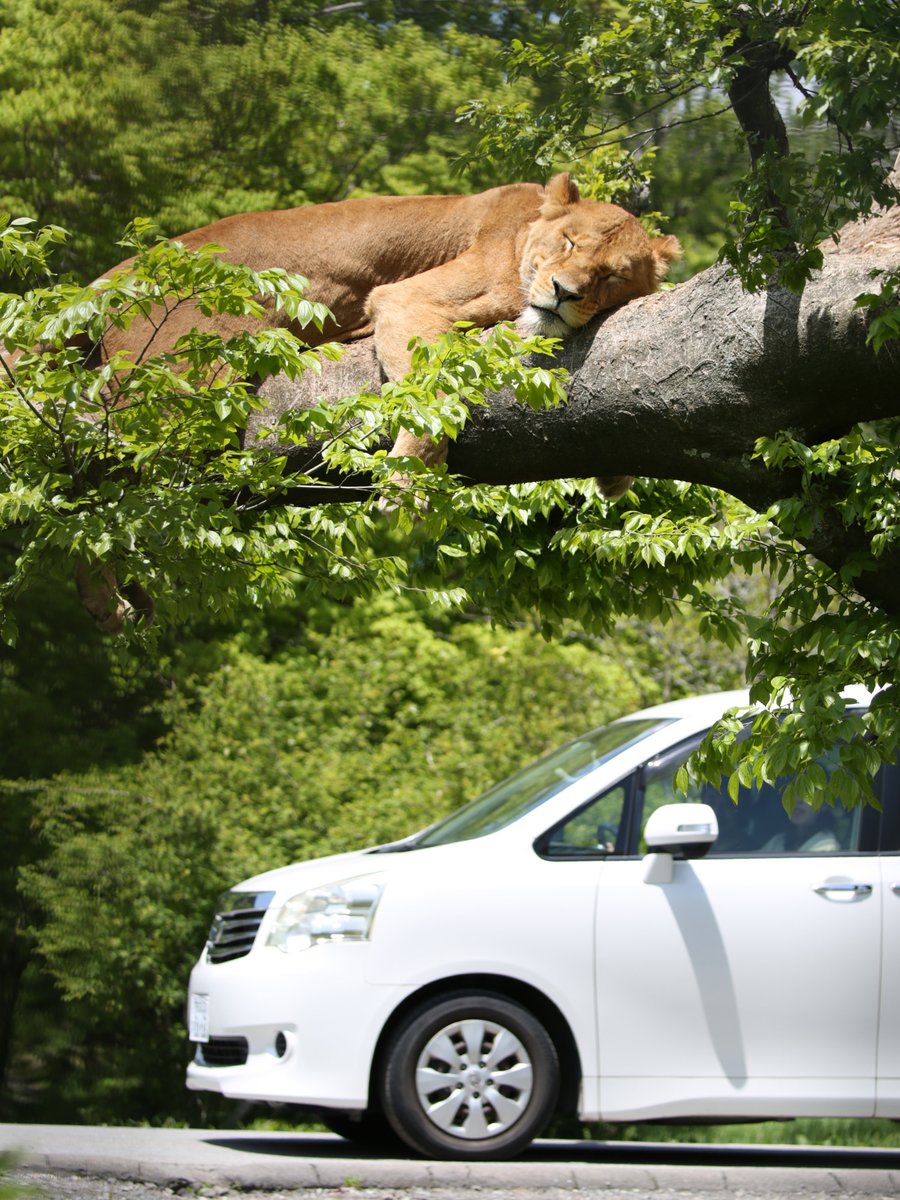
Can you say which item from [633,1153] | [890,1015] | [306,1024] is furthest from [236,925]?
[890,1015]

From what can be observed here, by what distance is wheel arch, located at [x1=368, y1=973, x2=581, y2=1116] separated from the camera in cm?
713

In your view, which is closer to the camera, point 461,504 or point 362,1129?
point 461,504

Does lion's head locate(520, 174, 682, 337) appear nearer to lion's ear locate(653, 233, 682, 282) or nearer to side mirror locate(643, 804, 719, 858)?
lion's ear locate(653, 233, 682, 282)

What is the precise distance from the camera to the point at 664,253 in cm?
533

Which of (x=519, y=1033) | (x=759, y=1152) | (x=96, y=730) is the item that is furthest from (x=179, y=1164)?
(x=96, y=730)

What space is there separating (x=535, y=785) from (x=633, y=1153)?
204 centimetres

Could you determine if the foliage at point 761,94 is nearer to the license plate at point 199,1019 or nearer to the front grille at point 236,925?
the front grille at point 236,925

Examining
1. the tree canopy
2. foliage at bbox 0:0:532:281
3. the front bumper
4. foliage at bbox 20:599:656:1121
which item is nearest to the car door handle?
the tree canopy

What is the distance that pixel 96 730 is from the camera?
13.8 m

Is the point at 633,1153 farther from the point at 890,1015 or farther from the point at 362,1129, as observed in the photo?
the point at 890,1015

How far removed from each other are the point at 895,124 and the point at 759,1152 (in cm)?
574

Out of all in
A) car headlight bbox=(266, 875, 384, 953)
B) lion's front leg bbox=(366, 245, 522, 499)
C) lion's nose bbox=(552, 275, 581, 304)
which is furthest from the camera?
car headlight bbox=(266, 875, 384, 953)

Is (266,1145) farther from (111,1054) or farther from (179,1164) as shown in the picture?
(111,1054)

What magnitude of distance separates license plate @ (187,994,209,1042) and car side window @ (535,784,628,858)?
1.87 meters
